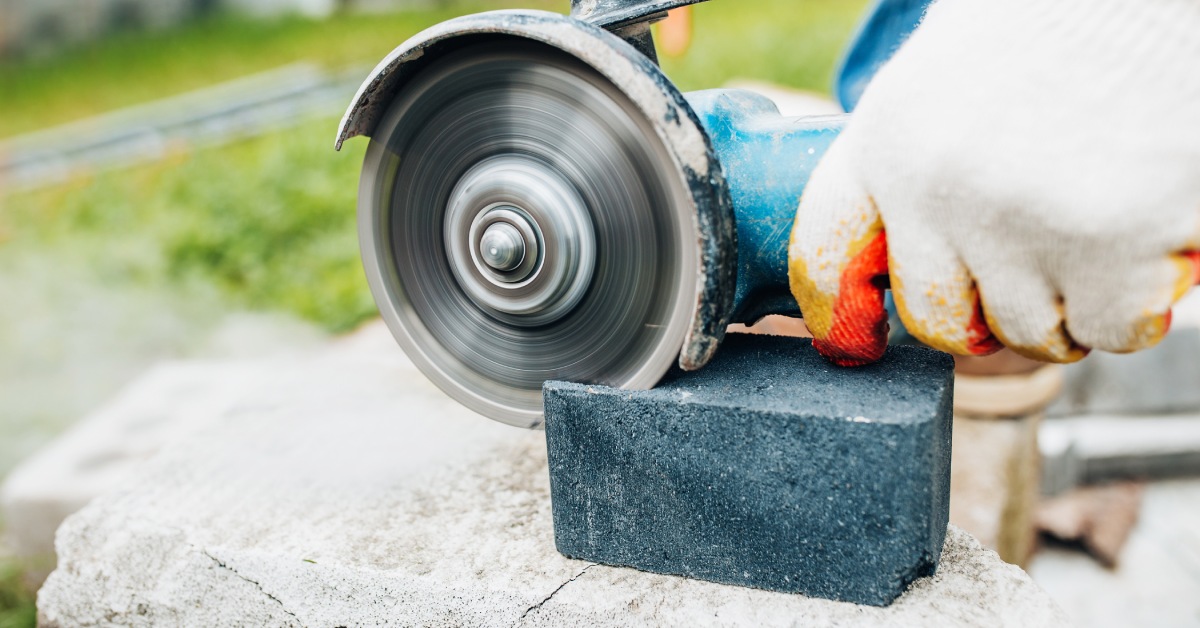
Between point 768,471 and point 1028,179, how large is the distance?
0.54 m

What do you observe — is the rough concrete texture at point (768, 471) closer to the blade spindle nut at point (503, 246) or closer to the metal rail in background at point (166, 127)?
the blade spindle nut at point (503, 246)

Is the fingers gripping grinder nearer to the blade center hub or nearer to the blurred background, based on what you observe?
the blade center hub

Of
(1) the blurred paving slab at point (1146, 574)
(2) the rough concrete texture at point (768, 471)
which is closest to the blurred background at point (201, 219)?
(1) the blurred paving slab at point (1146, 574)

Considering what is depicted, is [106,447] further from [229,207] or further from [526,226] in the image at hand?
[229,207]

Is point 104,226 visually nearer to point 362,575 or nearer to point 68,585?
point 68,585

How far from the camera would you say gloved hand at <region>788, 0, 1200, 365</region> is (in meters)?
0.97

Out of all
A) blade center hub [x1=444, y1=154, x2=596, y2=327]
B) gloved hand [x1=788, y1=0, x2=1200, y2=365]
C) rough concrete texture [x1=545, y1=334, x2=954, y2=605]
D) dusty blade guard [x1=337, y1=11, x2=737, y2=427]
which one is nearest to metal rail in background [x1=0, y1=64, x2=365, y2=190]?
dusty blade guard [x1=337, y1=11, x2=737, y2=427]

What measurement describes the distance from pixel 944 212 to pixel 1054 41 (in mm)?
221

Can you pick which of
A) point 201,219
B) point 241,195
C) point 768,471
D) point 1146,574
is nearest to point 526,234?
point 768,471

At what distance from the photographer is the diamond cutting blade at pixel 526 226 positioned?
51.9 inches

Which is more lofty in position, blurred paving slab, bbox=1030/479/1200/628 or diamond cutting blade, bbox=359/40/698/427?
diamond cutting blade, bbox=359/40/698/427

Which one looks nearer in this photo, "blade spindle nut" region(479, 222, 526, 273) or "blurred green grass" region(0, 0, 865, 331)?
"blade spindle nut" region(479, 222, 526, 273)

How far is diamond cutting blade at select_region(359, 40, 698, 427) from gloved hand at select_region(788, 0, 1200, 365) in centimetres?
25

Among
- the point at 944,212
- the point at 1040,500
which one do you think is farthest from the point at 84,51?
the point at 944,212
